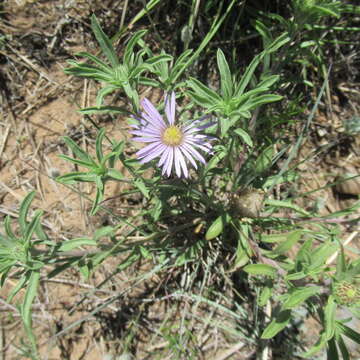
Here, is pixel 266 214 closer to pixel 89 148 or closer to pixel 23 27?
pixel 89 148

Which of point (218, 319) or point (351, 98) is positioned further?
point (351, 98)

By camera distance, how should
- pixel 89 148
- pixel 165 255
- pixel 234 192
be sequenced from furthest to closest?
pixel 89 148, pixel 165 255, pixel 234 192

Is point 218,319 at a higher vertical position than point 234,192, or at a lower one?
lower

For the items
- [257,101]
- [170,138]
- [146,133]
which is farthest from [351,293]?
[146,133]

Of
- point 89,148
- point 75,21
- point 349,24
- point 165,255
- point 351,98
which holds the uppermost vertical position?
point 349,24

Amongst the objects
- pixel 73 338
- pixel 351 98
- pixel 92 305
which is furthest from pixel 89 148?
pixel 351 98

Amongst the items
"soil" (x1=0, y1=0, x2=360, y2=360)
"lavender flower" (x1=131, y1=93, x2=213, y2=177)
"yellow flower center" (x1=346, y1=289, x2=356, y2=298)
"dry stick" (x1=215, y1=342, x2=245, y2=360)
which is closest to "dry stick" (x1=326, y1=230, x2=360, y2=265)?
"soil" (x1=0, y1=0, x2=360, y2=360)

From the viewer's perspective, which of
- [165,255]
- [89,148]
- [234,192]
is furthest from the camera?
[89,148]

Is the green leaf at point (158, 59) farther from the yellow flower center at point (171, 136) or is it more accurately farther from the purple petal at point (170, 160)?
the purple petal at point (170, 160)
